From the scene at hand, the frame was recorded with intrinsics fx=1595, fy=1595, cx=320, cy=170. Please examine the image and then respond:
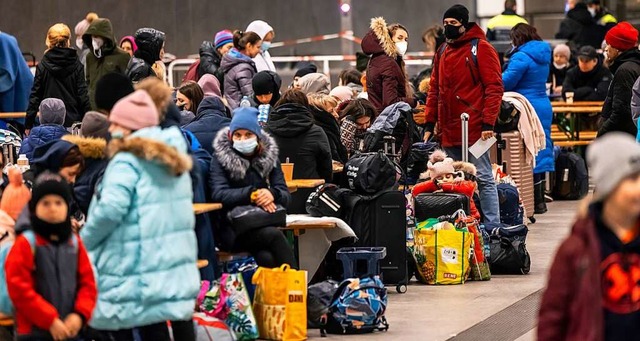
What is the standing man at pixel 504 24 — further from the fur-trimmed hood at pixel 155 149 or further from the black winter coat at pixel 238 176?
the fur-trimmed hood at pixel 155 149

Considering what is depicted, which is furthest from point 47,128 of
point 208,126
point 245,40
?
point 245,40

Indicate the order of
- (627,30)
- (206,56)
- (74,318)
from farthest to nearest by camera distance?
(206,56) < (627,30) < (74,318)

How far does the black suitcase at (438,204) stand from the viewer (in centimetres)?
1219

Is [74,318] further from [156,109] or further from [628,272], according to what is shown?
[628,272]

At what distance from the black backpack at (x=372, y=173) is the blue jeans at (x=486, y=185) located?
2.00m

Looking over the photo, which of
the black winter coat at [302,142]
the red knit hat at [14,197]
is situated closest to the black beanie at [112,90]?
the red knit hat at [14,197]

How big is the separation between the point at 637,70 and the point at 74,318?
357 inches

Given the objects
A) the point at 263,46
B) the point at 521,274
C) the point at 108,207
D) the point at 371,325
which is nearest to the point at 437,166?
the point at 521,274

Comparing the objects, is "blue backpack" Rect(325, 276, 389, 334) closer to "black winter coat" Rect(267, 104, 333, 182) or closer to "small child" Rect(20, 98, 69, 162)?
"black winter coat" Rect(267, 104, 333, 182)

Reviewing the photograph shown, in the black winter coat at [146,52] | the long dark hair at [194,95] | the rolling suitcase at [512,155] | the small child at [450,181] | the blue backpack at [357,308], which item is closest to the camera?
Answer: the blue backpack at [357,308]

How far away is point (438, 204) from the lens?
12.2 metres

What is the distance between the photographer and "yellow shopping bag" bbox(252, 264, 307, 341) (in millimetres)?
9469

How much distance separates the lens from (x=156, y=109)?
7953mm

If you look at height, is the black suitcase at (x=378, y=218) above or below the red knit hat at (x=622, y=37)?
below
